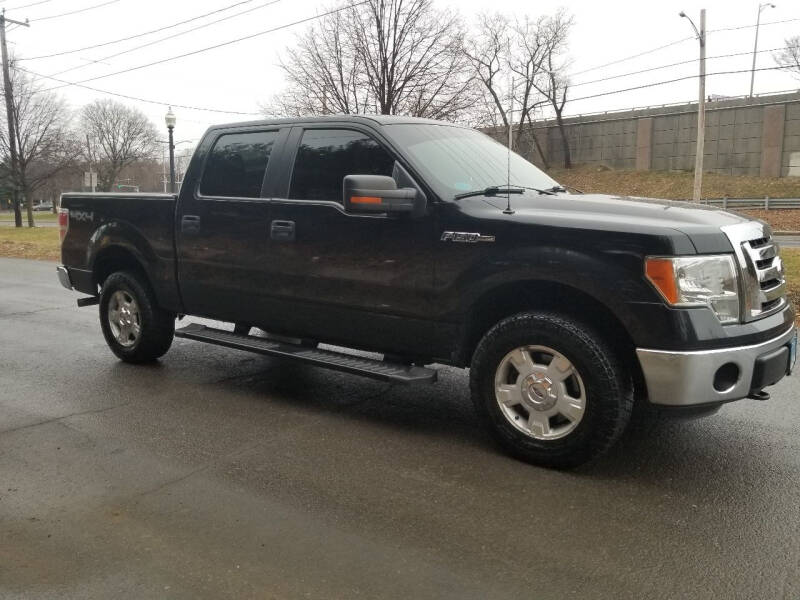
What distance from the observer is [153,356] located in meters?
6.16

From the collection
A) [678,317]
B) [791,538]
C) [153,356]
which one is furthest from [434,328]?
[153,356]

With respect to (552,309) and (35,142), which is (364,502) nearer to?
(552,309)

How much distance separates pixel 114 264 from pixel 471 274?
147 inches

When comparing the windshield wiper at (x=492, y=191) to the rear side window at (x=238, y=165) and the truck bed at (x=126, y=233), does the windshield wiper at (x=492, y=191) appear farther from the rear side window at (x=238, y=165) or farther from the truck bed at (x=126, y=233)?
the truck bed at (x=126, y=233)

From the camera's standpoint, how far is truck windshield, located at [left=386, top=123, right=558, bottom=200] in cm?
434

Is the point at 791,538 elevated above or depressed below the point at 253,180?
below

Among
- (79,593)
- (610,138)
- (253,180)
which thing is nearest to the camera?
(79,593)

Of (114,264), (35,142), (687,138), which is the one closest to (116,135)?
(35,142)

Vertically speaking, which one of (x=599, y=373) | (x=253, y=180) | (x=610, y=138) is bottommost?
(x=599, y=373)

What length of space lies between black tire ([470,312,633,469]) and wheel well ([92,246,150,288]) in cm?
339

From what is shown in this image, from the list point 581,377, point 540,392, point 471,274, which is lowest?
point 540,392

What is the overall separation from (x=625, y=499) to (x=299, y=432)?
2.02m

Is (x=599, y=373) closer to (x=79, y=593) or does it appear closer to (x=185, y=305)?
(x=79, y=593)

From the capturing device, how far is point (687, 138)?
46.7 m
